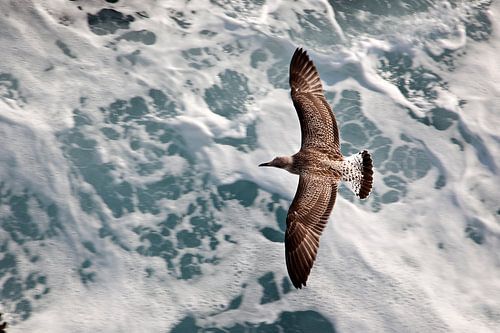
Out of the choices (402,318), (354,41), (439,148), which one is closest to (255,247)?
(402,318)

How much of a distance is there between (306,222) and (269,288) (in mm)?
1972

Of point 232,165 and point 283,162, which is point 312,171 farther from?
point 232,165

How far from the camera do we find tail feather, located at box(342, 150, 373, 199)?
29.8ft

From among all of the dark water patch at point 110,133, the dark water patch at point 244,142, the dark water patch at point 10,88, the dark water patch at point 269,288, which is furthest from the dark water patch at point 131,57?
the dark water patch at point 269,288

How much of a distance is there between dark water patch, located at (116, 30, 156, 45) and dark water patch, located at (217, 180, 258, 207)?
3355mm

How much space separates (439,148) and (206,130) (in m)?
3.97

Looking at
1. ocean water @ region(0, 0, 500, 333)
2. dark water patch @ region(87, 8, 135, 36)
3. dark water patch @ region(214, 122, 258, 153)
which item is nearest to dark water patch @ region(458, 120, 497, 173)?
ocean water @ region(0, 0, 500, 333)

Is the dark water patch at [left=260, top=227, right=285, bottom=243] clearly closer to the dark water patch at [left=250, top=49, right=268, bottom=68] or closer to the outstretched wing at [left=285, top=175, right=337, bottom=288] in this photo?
the outstretched wing at [left=285, top=175, right=337, bottom=288]

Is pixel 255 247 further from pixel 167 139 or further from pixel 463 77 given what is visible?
pixel 463 77

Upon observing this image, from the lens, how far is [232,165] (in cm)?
1186

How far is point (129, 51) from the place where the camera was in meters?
13.0

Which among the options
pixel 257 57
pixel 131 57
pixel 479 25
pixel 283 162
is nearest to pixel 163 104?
pixel 131 57

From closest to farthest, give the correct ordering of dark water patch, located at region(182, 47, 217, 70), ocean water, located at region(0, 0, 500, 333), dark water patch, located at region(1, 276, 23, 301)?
dark water patch, located at region(1, 276, 23, 301), ocean water, located at region(0, 0, 500, 333), dark water patch, located at region(182, 47, 217, 70)

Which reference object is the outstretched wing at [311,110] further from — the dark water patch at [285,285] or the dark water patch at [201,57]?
the dark water patch at [201,57]
